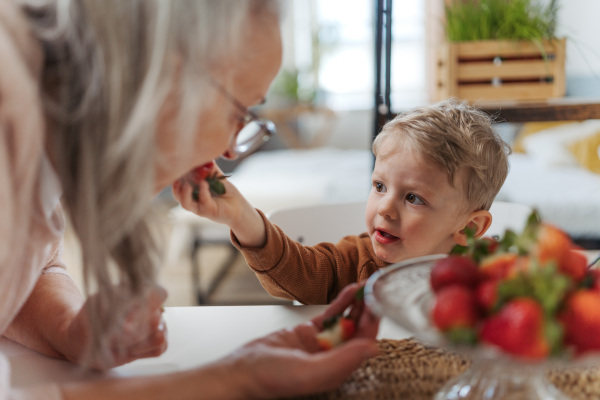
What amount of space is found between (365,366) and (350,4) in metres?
4.80

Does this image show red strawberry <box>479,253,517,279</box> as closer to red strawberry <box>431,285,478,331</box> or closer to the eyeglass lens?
red strawberry <box>431,285,478,331</box>

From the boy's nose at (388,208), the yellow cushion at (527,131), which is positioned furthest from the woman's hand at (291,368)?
the yellow cushion at (527,131)

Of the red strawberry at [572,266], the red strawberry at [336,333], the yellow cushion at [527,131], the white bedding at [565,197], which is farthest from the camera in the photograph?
the yellow cushion at [527,131]

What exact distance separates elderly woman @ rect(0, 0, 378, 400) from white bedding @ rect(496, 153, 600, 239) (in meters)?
1.79

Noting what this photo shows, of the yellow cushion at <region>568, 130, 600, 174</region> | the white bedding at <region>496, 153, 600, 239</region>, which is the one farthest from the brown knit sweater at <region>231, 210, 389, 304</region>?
the yellow cushion at <region>568, 130, 600, 174</region>

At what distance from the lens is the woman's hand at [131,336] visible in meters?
0.79

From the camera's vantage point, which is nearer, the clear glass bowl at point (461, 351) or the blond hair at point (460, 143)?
the clear glass bowl at point (461, 351)

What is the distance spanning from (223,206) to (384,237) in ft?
1.18

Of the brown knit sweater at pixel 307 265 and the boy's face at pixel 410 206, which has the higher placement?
the boy's face at pixel 410 206

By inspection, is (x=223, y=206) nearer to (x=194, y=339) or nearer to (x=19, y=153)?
(x=194, y=339)

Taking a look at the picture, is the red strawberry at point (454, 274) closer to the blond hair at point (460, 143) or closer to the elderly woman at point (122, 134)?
the elderly woman at point (122, 134)

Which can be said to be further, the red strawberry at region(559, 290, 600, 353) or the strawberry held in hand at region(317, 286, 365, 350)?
the strawberry held in hand at region(317, 286, 365, 350)

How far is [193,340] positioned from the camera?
922 mm

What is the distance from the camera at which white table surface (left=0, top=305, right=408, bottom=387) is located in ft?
2.67
